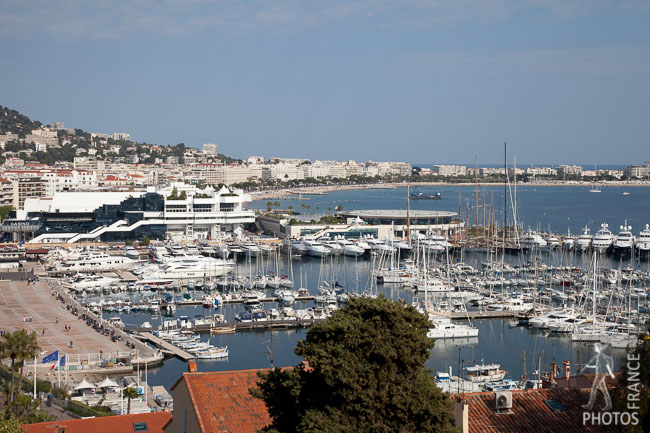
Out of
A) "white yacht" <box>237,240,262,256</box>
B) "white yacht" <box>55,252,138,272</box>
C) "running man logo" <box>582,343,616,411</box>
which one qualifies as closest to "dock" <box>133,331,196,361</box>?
"white yacht" <box>55,252,138,272</box>

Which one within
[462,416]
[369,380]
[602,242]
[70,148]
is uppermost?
[70,148]

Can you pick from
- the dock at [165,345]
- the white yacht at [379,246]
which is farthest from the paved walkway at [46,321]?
the white yacht at [379,246]

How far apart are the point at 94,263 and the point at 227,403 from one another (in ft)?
126

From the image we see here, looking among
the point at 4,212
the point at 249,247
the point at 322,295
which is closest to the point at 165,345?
the point at 322,295

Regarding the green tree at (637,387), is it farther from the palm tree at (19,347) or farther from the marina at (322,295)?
A: the palm tree at (19,347)

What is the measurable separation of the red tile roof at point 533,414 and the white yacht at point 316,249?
4420cm

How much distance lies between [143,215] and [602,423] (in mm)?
52791

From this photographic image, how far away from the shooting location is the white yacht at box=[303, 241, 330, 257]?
53281 millimetres

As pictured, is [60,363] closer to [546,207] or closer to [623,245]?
[623,245]

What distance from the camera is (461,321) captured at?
31.9m

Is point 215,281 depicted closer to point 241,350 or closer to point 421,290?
point 421,290

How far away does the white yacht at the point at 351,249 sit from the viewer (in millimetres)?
53219

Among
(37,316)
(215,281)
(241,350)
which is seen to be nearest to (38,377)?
(241,350)

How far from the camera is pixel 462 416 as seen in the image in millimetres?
7887
